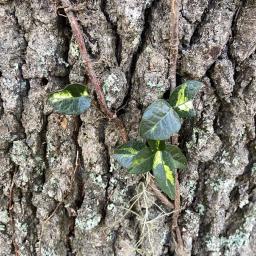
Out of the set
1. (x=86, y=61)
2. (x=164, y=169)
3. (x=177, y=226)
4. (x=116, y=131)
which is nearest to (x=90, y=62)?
(x=86, y=61)

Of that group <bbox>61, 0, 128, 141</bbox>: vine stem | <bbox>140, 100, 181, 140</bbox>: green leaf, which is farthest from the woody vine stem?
<bbox>140, 100, 181, 140</bbox>: green leaf

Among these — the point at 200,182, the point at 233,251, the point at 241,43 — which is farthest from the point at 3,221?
the point at 241,43

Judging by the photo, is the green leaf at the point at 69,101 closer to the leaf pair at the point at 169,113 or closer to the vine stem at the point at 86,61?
the vine stem at the point at 86,61

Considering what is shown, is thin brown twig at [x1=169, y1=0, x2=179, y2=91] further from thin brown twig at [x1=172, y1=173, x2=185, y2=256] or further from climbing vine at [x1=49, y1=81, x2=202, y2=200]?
Result: thin brown twig at [x1=172, y1=173, x2=185, y2=256]

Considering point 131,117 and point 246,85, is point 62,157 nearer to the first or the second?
point 131,117

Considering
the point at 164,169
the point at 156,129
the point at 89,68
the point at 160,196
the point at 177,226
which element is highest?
the point at 89,68

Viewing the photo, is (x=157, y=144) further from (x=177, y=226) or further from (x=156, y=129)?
(x=177, y=226)
